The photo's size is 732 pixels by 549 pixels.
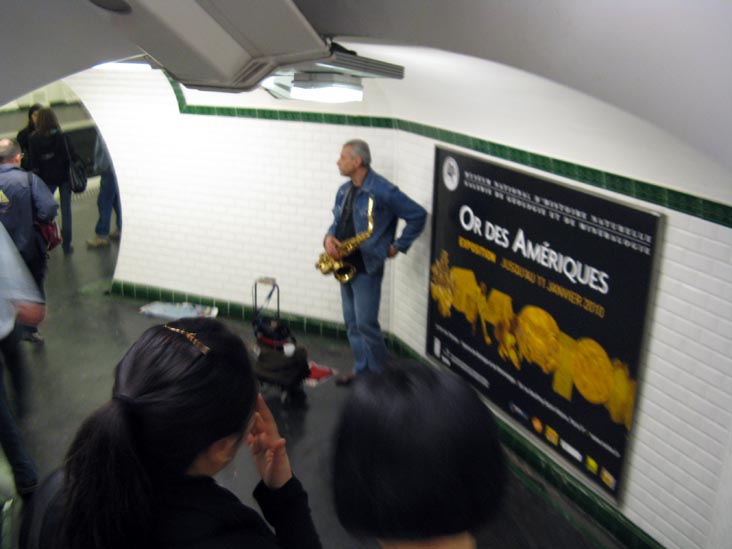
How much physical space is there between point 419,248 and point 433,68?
206cm

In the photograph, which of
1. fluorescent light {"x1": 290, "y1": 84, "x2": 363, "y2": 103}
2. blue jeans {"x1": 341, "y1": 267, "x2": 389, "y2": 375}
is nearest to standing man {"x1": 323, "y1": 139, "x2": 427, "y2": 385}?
blue jeans {"x1": 341, "y1": 267, "x2": 389, "y2": 375}

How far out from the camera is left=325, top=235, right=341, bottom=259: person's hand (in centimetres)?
578

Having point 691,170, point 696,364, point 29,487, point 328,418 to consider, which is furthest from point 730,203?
point 29,487

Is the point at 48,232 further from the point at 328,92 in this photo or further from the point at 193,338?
the point at 193,338

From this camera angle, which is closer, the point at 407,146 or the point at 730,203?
the point at 730,203

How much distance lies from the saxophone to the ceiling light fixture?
3.83 ft

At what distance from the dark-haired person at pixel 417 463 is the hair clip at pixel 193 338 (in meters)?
0.58

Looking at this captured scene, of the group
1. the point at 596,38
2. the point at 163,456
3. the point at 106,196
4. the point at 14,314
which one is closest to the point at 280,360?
the point at 14,314

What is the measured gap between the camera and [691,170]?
3.27m

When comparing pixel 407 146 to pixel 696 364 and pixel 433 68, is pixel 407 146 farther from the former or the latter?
pixel 696 364

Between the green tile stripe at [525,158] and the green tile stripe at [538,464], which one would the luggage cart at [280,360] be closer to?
the green tile stripe at [538,464]

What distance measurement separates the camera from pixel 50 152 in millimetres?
8461

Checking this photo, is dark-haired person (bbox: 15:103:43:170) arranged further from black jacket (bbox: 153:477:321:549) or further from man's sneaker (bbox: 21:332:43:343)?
black jacket (bbox: 153:477:321:549)

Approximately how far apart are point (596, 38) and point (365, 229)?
3548 millimetres
